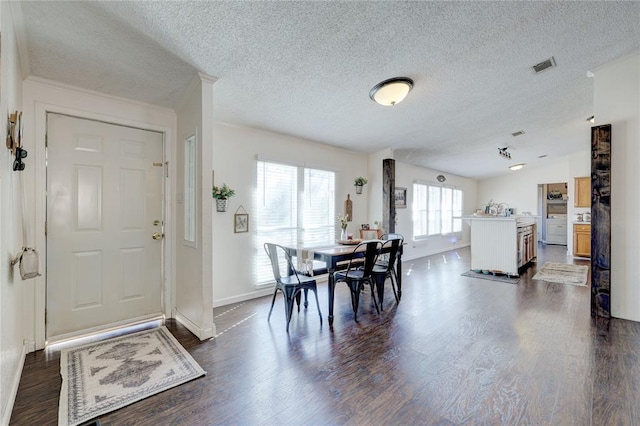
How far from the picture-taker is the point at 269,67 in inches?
106

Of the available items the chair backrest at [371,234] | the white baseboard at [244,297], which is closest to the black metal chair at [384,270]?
the chair backrest at [371,234]

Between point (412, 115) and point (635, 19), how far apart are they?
2191 mm

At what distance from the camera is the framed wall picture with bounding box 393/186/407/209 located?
682 centimetres

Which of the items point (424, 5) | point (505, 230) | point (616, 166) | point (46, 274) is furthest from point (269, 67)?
point (505, 230)

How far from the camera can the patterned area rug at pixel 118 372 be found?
1805 millimetres

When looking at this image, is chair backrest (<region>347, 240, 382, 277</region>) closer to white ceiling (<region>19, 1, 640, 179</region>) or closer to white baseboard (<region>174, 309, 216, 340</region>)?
white baseboard (<region>174, 309, 216, 340</region>)

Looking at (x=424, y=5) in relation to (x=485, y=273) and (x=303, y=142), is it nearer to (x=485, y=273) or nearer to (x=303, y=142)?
(x=303, y=142)

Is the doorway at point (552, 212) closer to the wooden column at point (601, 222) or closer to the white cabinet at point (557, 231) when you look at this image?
the white cabinet at point (557, 231)

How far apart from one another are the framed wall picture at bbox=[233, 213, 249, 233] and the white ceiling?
1218mm

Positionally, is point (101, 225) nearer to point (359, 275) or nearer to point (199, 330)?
point (199, 330)

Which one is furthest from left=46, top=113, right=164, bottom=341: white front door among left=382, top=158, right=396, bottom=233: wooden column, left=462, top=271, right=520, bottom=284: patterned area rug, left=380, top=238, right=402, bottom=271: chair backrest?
left=462, top=271, right=520, bottom=284: patterned area rug

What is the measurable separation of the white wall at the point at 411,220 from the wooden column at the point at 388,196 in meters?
1.45

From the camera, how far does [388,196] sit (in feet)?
17.7

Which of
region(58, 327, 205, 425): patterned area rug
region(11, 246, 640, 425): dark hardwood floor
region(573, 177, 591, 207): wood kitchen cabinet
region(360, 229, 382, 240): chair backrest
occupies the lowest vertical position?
region(58, 327, 205, 425): patterned area rug
